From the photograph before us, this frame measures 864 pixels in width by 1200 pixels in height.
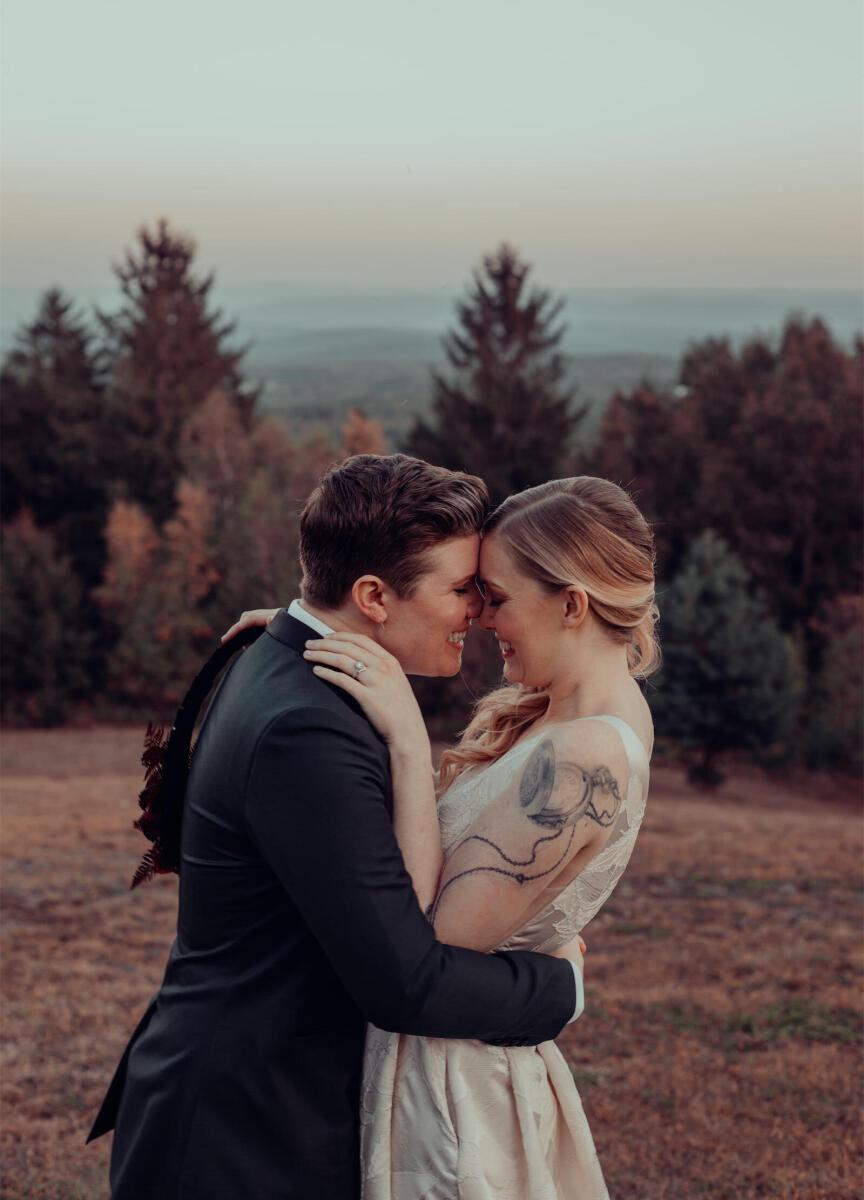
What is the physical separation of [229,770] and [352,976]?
45cm

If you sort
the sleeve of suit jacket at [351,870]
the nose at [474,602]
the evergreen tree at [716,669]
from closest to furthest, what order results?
the sleeve of suit jacket at [351,870], the nose at [474,602], the evergreen tree at [716,669]

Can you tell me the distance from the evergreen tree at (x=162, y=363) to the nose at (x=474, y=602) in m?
39.5

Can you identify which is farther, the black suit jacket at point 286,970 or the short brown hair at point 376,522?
the short brown hair at point 376,522

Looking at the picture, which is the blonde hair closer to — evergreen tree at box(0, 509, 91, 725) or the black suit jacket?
the black suit jacket

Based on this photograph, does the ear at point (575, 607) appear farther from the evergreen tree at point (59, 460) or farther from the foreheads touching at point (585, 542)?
the evergreen tree at point (59, 460)

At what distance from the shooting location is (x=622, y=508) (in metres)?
2.72

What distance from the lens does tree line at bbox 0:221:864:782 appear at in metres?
34.1

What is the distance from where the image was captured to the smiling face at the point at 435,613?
250 centimetres

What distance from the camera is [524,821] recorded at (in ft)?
8.04

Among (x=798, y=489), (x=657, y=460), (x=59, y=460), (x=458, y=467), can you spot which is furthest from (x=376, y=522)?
(x=59, y=460)

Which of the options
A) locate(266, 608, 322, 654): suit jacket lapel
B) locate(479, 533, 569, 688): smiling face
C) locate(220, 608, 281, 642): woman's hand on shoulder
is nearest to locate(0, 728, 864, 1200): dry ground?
locate(220, 608, 281, 642): woman's hand on shoulder

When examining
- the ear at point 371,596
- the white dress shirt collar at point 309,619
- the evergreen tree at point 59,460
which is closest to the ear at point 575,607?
the ear at point 371,596

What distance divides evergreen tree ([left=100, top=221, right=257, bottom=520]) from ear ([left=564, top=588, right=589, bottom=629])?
39.6 metres

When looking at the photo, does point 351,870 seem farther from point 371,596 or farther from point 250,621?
point 250,621
